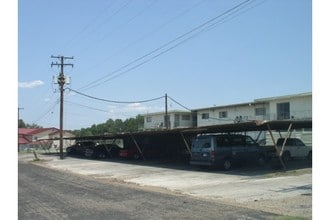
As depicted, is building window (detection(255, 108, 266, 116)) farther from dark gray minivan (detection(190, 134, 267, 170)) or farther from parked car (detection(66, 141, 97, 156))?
dark gray minivan (detection(190, 134, 267, 170))

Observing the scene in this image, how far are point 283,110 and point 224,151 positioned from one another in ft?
99.4

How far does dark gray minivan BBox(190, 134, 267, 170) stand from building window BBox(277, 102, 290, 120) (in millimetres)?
27024

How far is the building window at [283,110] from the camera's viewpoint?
171 ft

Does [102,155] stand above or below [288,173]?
below

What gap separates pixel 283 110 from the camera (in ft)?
173

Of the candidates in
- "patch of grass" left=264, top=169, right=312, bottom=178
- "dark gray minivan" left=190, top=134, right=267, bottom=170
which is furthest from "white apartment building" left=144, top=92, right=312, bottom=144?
"patch of grass" left=264, top=169, right=312, bottom=178

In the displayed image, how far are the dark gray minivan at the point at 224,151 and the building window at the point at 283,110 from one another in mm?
27024

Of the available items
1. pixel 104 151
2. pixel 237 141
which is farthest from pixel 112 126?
pixel 237 141

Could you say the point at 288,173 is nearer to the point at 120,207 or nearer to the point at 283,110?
the point at 120,207
